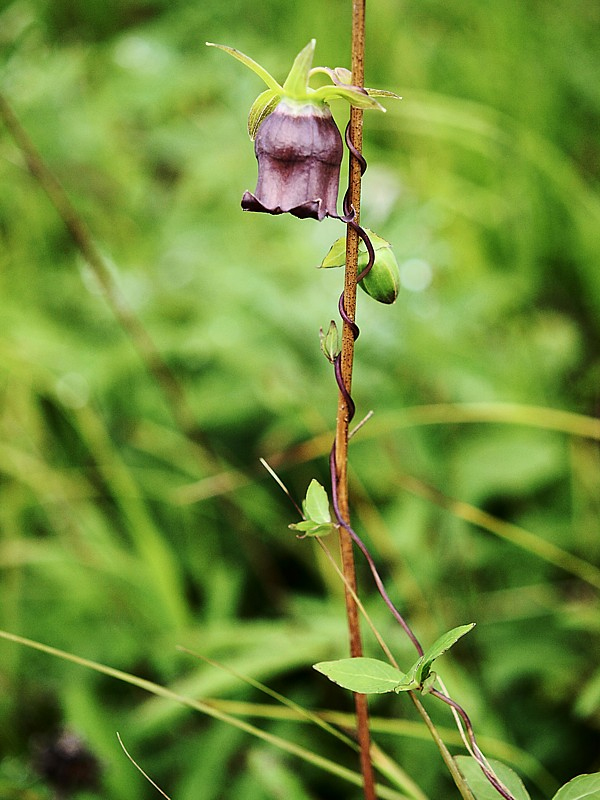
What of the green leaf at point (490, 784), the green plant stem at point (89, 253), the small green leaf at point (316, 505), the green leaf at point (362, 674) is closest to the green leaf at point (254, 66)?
the small green leaf at point (316, 505)

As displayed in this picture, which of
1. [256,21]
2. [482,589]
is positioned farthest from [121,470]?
[256,21]

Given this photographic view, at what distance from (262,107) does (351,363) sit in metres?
0.20

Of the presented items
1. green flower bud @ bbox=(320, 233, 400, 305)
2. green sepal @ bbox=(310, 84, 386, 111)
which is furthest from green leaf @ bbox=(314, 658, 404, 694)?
green sepal @ bbox=(310, 84, 386, 111)

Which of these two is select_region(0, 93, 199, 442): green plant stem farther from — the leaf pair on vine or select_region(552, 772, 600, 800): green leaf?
select_region(552, 772, 600, 800): green leaf

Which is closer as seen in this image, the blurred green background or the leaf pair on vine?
the leaf pair on vine

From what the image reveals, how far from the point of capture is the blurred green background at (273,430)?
1161 mm

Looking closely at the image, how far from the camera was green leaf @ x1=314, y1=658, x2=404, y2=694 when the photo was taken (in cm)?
52

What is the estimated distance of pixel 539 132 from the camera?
2020mm

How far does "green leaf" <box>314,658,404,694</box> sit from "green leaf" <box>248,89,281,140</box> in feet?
1.27

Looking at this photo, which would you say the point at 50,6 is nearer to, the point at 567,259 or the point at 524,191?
the point at 524,191

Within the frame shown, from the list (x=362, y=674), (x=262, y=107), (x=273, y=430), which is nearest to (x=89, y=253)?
(x=273, y=430)

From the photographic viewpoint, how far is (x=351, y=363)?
0.59 m

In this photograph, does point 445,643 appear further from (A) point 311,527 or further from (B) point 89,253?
(B) point 89,253

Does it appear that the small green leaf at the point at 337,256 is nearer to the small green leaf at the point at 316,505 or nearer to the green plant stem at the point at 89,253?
the small green leaf at the point at 316,505
